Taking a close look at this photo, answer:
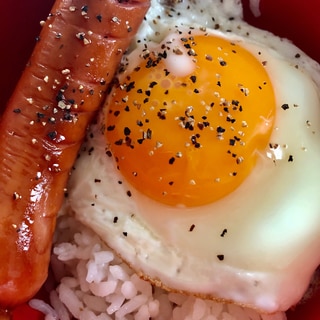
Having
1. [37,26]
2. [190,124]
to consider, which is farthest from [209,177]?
[37,26]

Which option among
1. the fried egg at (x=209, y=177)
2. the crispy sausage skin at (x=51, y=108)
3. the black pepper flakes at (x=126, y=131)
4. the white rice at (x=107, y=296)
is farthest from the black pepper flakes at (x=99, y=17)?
the white rice at (x=107, y=296)

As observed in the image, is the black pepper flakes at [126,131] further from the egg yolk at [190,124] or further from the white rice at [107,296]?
the white rice at [107,296]

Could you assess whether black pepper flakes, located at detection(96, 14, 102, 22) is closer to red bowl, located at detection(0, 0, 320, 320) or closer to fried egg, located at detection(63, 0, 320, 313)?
fried egg, located at detection(63, 0, 320, 313)

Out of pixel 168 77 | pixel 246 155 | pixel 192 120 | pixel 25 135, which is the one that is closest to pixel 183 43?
pixel 168 77

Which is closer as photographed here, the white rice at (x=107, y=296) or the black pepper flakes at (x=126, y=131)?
the black pepper flakes at (x=126, y=131)

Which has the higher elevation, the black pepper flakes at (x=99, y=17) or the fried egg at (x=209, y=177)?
the black pepper flakes at (x=99, y=17)

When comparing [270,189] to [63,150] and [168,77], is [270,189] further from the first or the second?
[63,150]
